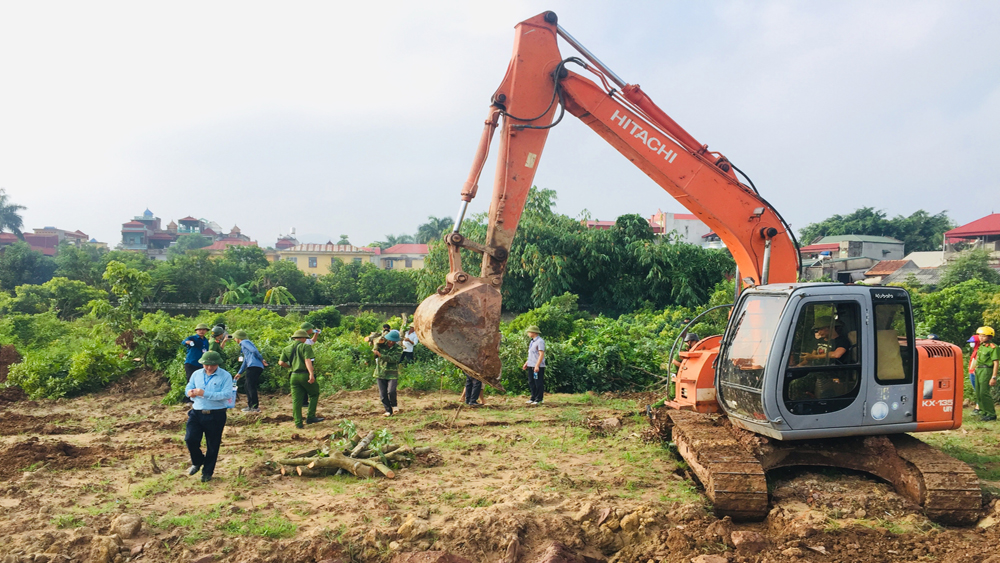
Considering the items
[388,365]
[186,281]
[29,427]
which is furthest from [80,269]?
[388,365]

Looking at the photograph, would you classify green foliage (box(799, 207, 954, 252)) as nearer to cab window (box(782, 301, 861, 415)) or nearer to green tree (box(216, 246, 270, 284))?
green tree (box(216, 246, 270, 284))

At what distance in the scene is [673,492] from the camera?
6137 millimetres

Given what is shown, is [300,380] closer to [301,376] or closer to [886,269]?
[301,376]

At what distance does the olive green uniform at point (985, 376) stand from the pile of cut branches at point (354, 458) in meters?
8.67

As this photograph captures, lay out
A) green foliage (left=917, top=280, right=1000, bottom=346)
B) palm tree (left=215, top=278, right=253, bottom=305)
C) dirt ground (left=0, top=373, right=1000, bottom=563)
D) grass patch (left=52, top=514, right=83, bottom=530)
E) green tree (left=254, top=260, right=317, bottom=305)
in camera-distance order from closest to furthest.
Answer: dirt ground (left=0, top=373, right=1000, bottom=563), grass patch (left=52, top=514, right=83, bottom=530), green foliage (left=917, top=280, right=1000, bottom=346), palm tree (left=215, top=278, right=253, bottom=305), green tree (left=254, top=260, right=317, bottom=305)

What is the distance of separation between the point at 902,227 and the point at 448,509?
204 ft

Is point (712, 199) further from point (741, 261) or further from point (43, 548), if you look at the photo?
point (43, 548)

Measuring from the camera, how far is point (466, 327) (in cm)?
593

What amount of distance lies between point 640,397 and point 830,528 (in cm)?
688

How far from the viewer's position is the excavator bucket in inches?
230

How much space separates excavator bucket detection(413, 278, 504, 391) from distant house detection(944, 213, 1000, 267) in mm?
42309

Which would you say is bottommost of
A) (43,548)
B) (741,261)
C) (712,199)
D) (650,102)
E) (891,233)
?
(43,548)

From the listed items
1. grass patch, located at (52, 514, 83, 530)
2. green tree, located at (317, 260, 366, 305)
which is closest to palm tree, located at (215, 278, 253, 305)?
green tree, located at (317, 260, 366, 305)

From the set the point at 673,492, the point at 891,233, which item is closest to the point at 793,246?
the point at 673,492
